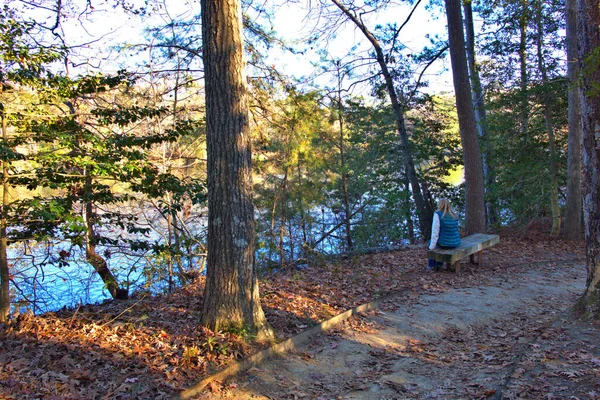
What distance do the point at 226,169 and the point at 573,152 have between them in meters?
11.2

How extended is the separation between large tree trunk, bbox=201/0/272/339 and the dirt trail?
77 cm

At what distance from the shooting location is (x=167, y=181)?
7.20 metres

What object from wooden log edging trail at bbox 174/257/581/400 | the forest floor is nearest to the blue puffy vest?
the forest floor

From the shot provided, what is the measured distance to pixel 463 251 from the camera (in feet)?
27.0

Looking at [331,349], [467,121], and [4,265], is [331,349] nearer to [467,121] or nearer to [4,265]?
[4,265]

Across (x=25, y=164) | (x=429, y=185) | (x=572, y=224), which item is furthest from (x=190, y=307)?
(x=429, y=185)

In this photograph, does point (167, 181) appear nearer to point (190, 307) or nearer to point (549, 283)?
point (190, 307)

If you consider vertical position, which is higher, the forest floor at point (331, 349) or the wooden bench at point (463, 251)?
the wooden bench at point (463, 251)

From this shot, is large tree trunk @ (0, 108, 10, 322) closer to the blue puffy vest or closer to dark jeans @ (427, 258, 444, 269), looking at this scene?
the blue puffy vest

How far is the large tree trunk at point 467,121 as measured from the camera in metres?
11.6

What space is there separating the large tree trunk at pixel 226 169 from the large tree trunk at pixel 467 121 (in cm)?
861

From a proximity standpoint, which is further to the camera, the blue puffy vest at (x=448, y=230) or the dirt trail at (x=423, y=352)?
the blue puffy vest at (x=448, y=230)

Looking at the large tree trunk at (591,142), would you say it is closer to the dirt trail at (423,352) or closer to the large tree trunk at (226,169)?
the dirt trail at (423,352)

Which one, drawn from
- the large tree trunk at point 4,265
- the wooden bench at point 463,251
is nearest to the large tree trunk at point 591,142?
the wooden bench at point 463,251
